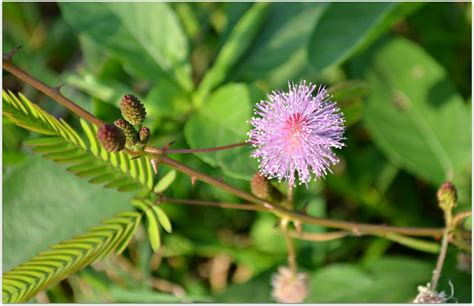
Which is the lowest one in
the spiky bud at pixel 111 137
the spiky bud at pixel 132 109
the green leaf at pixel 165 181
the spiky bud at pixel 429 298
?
the spiky bud at pixel 111 137

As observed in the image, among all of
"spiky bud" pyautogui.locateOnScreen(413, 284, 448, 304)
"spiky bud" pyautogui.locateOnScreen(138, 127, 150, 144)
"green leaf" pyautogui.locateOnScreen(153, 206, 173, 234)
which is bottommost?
"green leaf" pyautogui.locateOnScreen(153, 206, 173, 234)

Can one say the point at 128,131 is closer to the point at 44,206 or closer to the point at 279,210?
the point at 279,210

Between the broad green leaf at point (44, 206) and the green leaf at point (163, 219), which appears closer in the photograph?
the green leaf at point (163, 219)

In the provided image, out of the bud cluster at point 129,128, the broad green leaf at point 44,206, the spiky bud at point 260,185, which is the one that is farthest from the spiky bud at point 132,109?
the broad green leaf at point 44,206

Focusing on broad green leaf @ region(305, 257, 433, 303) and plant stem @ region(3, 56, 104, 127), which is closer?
plant stem @ region(3, 56, 104, 127)

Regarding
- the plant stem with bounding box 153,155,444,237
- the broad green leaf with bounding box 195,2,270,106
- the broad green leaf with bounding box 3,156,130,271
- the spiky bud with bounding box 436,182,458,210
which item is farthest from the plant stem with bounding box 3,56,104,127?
the spiky bud with bounding box 436,182,458,210

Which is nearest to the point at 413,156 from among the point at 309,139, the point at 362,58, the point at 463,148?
the point at 463,148

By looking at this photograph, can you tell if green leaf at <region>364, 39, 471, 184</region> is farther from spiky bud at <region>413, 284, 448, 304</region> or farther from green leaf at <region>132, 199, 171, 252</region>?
green leaf at <region>132, 199, 171, 252</region>

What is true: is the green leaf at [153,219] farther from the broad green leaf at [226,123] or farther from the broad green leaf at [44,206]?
the broad green leaf at [44,206]
